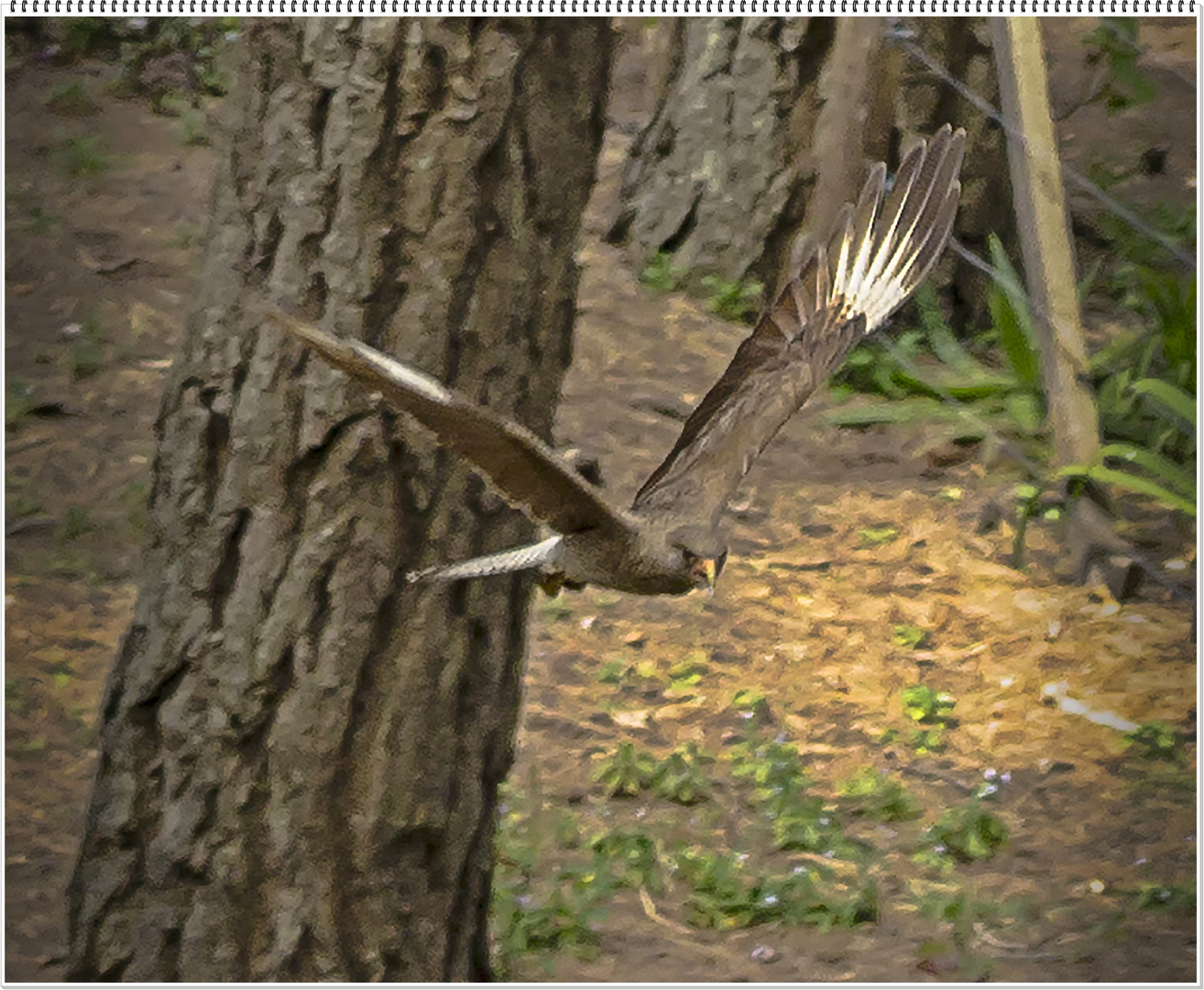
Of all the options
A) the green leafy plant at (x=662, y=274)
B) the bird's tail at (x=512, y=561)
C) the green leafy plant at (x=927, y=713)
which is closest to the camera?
the bird's tail at (x=512, y=561)

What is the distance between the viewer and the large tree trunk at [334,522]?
1.53m

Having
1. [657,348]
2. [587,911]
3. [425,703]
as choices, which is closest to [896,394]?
[657,348]

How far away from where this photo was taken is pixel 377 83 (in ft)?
4.93

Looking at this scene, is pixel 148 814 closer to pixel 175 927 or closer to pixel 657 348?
pixel 175 927

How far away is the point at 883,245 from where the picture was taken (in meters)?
1.67

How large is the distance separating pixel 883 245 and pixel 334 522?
69 cm

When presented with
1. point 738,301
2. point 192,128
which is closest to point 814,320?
point 738,301

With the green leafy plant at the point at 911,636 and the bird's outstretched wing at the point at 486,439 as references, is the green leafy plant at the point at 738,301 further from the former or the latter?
the bird's outstretched wing at the point at 486,439

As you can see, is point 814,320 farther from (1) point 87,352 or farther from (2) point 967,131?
(1) point 87,352

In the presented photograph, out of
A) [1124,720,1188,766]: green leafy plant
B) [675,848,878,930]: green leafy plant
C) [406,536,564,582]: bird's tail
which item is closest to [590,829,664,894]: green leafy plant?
[675,848,878,930]: green leafy plant

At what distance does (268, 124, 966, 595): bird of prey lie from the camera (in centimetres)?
122

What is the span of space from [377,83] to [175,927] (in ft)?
3.15

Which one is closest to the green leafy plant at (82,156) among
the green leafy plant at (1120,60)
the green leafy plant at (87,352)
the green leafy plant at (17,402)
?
the green leafy plant at (87,352)

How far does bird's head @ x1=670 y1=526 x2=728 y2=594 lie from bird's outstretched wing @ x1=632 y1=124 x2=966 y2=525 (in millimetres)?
18
